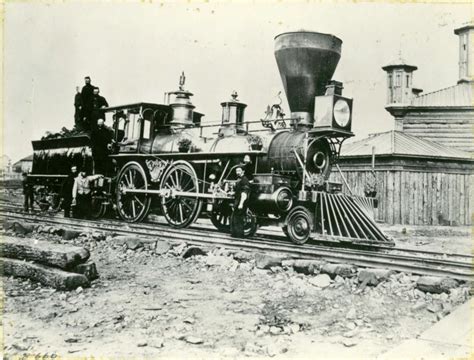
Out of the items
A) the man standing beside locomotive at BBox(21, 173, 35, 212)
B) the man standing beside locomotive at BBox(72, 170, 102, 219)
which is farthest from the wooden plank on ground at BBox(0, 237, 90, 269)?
the man standing beside locomotive at BBox(21, 173, 35, 212)

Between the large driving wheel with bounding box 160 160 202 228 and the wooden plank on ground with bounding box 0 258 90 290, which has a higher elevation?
the large driving wheel with bounding box 160 160 202 228

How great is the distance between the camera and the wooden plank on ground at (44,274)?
→ 5.41 m

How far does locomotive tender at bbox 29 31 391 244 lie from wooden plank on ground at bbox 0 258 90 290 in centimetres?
394

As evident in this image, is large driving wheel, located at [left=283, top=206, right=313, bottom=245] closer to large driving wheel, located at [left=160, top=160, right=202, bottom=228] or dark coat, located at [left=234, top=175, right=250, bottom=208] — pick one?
dark coat, located at [left=234, top=175, right=250, bottom=208]

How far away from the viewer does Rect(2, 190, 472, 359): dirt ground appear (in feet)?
13.2

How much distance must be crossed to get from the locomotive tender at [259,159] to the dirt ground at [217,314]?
240 centimetres

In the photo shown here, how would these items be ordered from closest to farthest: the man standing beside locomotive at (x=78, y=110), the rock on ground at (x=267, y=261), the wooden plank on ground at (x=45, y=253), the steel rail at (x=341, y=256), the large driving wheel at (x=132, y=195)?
the wooden plank on ground at (x=45, y=253)
the steel rail at (x=341, y=256)
the rock on ground at (x=267, y=261)
the large driving wheel at (x=132, y=195)
the man standing beside locomotive at (x=78, y=110)

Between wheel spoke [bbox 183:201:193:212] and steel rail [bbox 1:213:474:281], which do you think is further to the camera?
wheel spoke [bbox 183:201:193:212]

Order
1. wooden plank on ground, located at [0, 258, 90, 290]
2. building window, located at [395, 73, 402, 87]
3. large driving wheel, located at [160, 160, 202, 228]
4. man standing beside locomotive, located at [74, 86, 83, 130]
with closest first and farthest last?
wooden plank on ground, located at [0, 258, 90, 290], large driving wheel, located at [160, 160, 202, 228], man standing beside locomotive, located at [74, 86, 83, 130], building window, located at [395, 73, 402, 87]

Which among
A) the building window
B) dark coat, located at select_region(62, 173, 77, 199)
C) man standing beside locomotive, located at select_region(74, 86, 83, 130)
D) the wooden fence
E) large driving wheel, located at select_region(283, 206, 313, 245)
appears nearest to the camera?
large driving wheel, located at select_region(283, 206, 313, 245)

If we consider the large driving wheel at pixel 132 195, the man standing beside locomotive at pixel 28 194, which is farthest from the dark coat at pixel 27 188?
the large driving wheel at pixel 132 195

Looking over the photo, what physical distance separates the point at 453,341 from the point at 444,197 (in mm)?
13576

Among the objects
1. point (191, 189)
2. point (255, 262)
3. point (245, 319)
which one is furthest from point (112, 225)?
point (245, 319)

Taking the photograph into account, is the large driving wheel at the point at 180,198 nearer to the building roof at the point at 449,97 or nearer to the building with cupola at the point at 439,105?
the building with cupola at the point at 439,105
